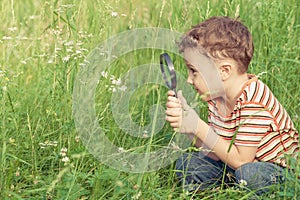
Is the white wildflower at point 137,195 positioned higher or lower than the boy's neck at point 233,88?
lower

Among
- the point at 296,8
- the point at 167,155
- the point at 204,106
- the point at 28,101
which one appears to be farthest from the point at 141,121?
the point at 296,8

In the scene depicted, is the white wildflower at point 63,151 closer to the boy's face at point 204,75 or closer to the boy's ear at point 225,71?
the boy's face at point 204,75

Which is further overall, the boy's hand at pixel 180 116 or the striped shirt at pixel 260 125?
the striped shirt at pixel 260 125

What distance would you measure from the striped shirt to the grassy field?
→ 129mm

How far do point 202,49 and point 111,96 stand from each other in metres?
0.53

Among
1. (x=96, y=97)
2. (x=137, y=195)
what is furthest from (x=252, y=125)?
(x=96, y=97)

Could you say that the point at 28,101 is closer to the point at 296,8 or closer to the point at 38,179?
the point at 38,179

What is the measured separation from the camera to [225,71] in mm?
2219

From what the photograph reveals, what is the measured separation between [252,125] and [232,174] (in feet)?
0.91

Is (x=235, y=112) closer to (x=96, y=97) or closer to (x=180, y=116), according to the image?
(x=180, y=116)

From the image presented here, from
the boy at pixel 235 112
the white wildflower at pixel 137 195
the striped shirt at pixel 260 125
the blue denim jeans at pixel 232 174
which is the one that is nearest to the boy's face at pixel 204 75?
the boy at pixel 235 112

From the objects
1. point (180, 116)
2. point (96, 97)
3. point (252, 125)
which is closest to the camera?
point (180, 116)

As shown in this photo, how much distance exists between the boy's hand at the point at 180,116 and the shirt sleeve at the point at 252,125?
186 mm

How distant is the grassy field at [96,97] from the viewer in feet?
6.54
